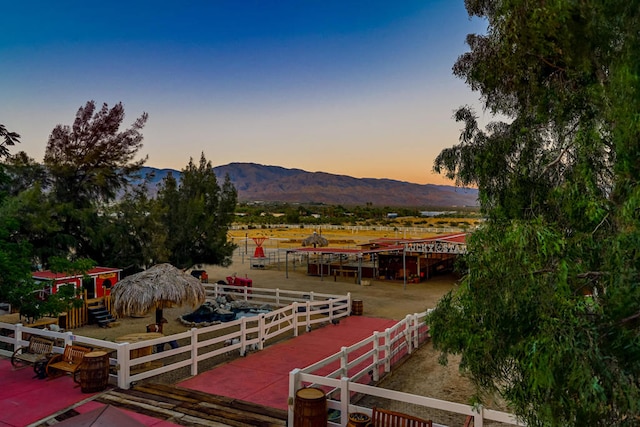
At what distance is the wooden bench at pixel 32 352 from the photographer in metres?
9.41

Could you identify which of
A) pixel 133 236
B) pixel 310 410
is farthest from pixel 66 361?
pixel 133 236

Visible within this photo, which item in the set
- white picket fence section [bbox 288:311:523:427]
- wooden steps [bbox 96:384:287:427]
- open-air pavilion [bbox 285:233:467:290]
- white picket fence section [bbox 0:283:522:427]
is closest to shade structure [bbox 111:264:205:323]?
white picket fence section [bbox 0:283:522:427]

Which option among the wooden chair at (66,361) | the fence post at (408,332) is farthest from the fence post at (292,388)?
the fence post at (408,332)

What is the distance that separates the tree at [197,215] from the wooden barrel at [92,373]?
14526mm

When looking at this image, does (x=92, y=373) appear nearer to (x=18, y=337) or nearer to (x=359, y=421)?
(x=18, y=337)

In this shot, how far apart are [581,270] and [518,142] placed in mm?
2488

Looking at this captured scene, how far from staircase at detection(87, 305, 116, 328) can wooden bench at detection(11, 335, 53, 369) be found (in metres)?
4.93

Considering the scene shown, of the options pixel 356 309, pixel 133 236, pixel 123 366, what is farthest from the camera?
pixel 133 236

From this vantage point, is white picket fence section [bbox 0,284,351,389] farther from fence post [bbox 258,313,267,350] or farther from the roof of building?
the roof of building

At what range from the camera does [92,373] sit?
816cm

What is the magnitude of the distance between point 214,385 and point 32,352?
452 cm

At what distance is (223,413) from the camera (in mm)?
7289

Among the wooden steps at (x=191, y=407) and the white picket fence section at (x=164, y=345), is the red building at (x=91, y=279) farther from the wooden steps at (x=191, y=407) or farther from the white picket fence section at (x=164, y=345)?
the wooden steps at (x=191, y=407)

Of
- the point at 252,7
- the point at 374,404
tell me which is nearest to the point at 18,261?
the point at 374,404
